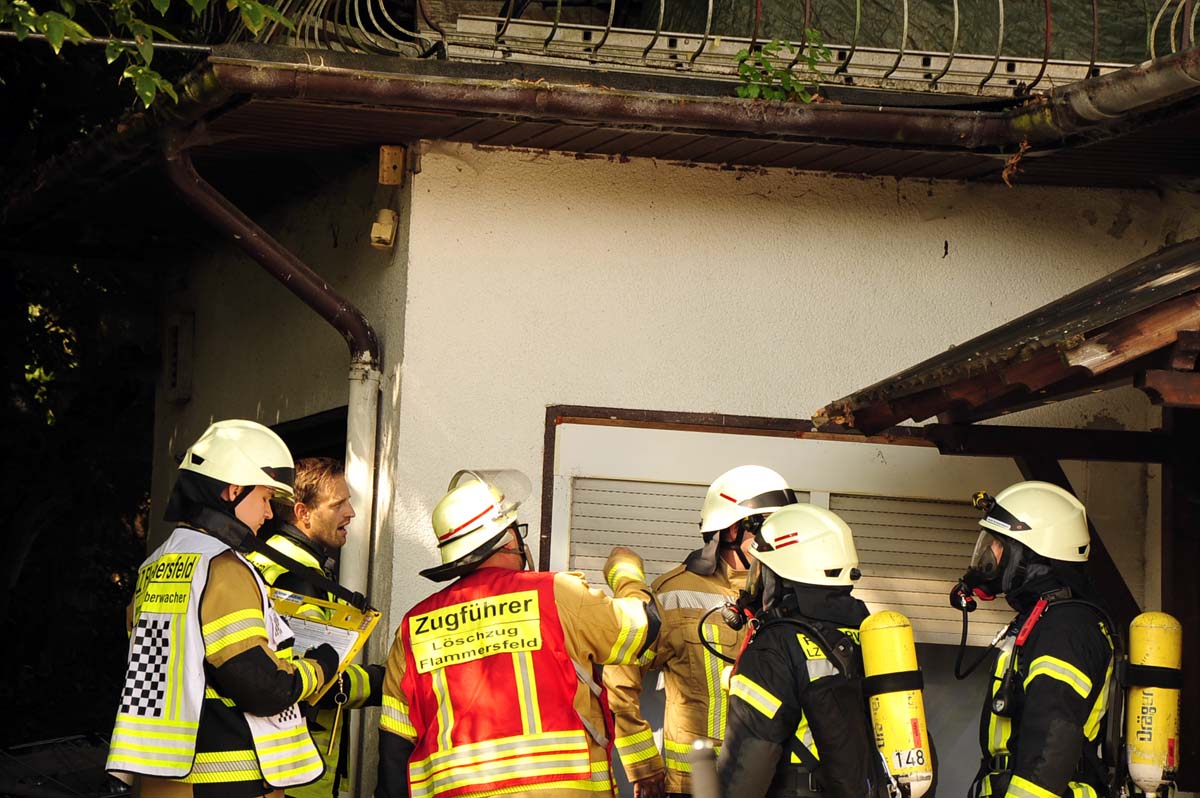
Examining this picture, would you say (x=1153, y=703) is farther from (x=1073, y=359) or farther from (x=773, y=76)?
(x=773, y=76)

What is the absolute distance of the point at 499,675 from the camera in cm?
507

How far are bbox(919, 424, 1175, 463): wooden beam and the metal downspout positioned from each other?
7.64 ft

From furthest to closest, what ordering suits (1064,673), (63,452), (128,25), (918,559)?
(63,452) → (918,559) → (128,25) → (1064,673)

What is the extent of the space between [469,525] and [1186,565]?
3089 millimetres

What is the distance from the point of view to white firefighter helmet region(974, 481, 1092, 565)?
5156mm

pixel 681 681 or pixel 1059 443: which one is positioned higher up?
pixel 1059 443

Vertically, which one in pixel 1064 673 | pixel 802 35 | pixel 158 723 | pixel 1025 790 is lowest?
pixel 1025 790

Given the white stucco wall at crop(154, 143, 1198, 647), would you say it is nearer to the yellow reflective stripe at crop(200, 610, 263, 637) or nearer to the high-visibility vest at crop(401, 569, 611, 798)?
the high-visibility vest at crop(401, 569, 611, 798)

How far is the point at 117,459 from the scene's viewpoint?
12086 mm

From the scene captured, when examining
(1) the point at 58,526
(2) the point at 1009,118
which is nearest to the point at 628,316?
(2) the point at 1009,118

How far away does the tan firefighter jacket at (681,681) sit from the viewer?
5703mm

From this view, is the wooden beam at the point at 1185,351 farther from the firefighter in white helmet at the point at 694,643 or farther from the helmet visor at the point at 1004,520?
the firefighter in white helmet at the point at 694,643

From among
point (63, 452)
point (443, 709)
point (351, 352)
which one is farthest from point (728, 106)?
point (63, 452)

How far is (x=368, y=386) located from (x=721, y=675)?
2.06 metres
